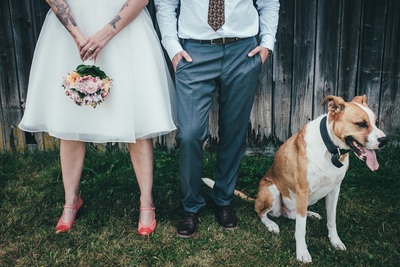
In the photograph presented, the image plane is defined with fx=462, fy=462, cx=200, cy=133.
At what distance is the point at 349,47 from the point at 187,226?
2.69 metres

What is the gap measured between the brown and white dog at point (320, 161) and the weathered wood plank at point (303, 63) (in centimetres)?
146

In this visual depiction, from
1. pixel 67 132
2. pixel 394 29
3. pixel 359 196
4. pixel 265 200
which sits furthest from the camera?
pixel 394 29

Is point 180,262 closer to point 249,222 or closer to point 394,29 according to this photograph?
point 249,222

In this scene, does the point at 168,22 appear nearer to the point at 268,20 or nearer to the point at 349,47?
the point at 268,20

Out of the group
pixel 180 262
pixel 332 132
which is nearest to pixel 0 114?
pixel 180 262

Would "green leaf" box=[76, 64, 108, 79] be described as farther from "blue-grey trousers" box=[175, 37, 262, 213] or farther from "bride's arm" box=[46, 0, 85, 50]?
"blue-grey trousers" box=[175, 37, 262, 213]

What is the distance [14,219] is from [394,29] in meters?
4.23

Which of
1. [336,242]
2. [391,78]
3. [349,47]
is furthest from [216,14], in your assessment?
[391,78]

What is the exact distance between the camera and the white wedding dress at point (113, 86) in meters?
3.51

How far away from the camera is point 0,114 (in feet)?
17.1

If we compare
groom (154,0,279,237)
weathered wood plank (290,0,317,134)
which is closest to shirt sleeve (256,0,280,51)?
groom (154,0,279,237)

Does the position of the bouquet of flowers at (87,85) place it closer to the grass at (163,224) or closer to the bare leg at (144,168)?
the bare leg at (144,168)

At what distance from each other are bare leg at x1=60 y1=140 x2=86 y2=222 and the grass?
173 millimetres

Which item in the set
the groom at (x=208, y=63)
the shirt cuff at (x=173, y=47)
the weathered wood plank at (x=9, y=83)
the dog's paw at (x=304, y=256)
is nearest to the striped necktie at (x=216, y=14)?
the groom at (x=208, y=63)
